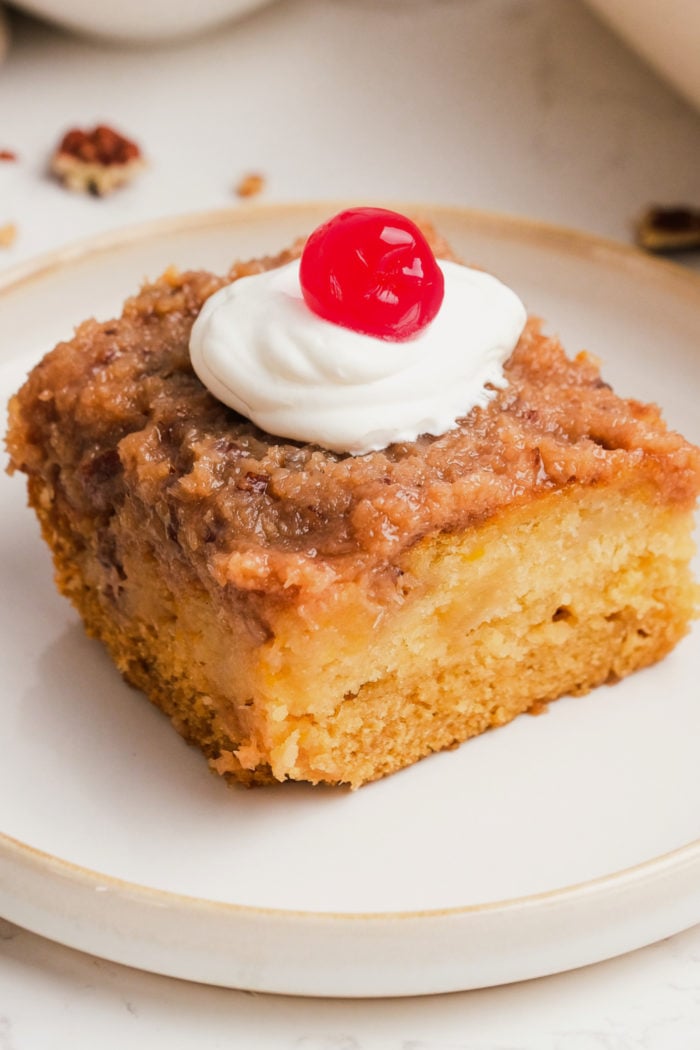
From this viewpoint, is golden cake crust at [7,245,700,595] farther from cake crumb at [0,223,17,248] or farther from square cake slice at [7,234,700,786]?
cake crumb at [0,223,17,248]

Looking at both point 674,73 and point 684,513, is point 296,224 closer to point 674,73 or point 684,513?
point 674,73

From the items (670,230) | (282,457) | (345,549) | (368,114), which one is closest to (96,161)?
(368,114)

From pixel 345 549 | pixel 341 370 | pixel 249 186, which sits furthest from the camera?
pixel 249 186

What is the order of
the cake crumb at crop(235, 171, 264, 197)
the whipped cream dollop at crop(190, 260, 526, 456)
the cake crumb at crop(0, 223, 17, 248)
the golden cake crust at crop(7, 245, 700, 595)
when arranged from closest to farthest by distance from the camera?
the golden cake crust at crop(7, 245, 700, 595)
the whipped cream dollop at crop(190, 260, 526, 456)
the cake crumb at crop(0, 223, 17, 248)
the cake crumb at crop(235, 171, 264, 197)

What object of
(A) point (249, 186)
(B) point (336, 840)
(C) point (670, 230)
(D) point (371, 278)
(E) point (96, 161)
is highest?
(D) point (371, 278)

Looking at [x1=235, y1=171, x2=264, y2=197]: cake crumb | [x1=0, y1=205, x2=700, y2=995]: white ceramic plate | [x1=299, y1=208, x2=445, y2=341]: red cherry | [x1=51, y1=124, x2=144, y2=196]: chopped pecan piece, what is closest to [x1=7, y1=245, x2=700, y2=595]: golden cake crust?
[x1=299, y1=208, x2=445, y2=341]: red cherry

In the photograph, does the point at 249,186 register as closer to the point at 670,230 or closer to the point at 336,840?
the point at 670,230

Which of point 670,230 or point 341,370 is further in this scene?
point 670,230

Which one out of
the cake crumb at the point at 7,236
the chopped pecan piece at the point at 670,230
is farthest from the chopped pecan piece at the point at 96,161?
the chopped pecan piece at the point at 670,230
